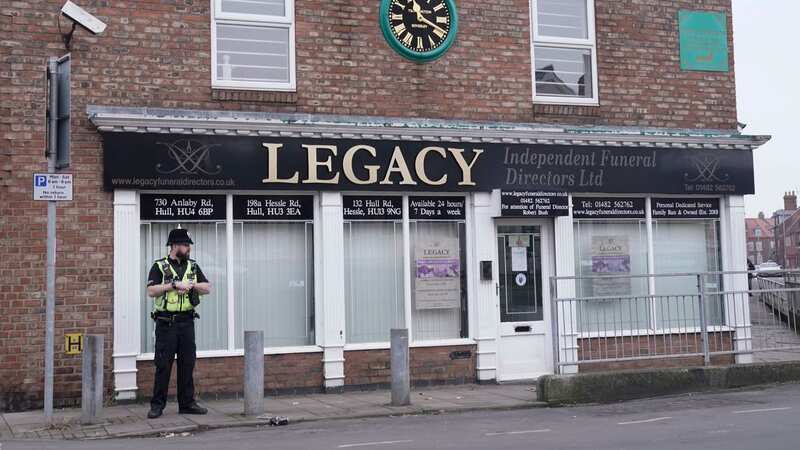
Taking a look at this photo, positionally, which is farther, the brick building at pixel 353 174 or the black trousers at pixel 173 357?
the brick building at pixel 353 174

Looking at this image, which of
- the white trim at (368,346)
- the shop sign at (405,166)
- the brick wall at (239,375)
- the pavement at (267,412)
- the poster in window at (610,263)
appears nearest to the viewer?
the pavement at (267,412)

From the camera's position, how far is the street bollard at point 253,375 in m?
9.86

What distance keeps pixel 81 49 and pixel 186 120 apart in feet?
4.98

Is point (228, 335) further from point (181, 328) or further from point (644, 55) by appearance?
point (644, 55)

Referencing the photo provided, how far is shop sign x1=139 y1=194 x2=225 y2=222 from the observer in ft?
37.3

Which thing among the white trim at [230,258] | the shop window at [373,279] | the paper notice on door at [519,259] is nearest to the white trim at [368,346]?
the shop window at [373,279]

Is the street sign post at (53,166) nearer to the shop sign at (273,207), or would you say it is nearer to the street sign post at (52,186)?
the street sign post at (52,186)

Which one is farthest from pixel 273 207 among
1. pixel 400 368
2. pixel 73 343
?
pixel 73 343

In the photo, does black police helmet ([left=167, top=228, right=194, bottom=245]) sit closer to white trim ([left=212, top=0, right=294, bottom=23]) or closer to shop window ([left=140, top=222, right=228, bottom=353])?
shop window ([left=140, top=222, right=228, bottom=353])

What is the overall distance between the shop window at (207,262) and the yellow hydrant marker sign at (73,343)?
47.9 inches

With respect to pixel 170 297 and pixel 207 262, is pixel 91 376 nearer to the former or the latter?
pixel 170 297

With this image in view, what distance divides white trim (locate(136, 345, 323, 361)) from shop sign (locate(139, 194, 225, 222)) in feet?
5.54

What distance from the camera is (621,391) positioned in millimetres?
11133

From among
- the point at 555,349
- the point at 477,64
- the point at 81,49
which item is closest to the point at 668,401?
the point at 555,349
